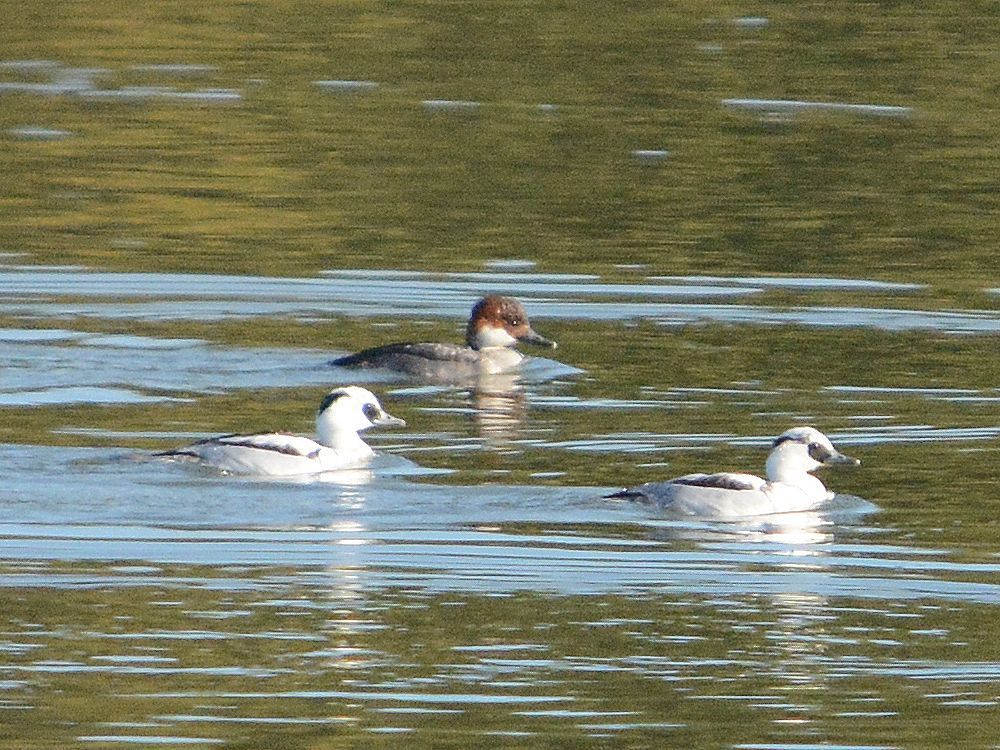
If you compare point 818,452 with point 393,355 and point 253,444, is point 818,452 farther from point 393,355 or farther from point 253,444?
point 393,355

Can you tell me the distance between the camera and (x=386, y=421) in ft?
53.5

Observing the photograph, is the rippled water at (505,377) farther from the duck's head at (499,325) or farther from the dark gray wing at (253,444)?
the duck's head at (499,325)

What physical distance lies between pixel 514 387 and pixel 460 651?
A: 7.50 m

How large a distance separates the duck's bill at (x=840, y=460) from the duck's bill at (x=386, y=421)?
293 cm

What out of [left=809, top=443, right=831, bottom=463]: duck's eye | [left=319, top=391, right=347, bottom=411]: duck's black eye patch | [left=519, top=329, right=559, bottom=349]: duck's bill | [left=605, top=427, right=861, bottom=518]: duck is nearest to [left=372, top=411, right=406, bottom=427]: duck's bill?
[left=319, top=391, right=347, bottom=411]: duck's black eye patch

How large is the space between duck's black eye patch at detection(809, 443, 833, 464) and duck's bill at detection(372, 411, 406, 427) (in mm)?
2901

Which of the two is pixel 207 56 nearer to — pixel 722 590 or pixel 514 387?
pixel 514 387

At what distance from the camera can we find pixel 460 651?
450 inches

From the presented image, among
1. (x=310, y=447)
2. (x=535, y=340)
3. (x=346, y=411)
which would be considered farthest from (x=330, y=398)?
(x=535, y=340)

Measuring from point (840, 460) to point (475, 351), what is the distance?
4985 millimetres

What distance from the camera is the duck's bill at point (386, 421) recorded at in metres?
16.2

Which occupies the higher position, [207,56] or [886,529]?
[207,56]

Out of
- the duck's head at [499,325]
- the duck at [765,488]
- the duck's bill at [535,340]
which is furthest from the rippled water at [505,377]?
the duck's head at [499,325]

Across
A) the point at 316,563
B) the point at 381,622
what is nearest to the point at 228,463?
the point at 316,563
